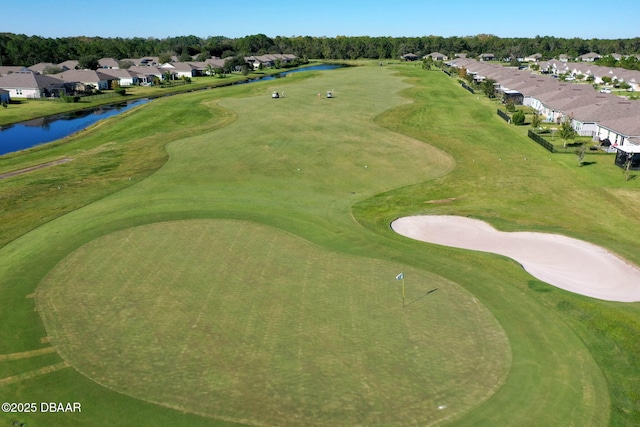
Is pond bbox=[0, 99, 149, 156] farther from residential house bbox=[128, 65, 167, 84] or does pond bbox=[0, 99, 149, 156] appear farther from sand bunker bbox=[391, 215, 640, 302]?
sand bunker bbox=[391, 215, 640, 302]

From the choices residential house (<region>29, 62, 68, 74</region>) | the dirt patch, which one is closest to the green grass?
the dirt patch

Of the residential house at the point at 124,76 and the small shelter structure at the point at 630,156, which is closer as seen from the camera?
the small shelter structure at the point at 630,156

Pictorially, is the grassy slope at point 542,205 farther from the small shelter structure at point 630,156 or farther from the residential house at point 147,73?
the residential house at point 147,73

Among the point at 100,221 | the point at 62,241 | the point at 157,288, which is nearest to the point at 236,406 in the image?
the point at 157,288

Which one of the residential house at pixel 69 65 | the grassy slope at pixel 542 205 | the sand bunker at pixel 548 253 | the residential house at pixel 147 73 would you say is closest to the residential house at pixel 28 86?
the residential house at pixel 147 73

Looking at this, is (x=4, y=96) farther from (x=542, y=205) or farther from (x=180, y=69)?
(x=542, y=205)

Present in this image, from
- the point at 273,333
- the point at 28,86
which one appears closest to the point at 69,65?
the point at 28,86

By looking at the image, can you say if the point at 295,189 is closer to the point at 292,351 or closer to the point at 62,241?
the point at 62,241
